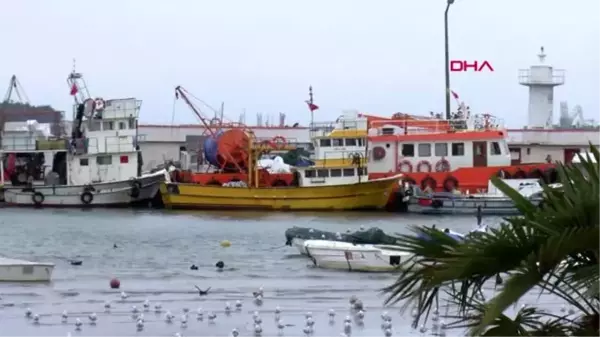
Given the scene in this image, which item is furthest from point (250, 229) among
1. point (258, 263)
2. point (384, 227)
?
point (258, 263)

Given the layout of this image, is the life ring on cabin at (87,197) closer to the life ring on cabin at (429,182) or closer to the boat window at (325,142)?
the boat window at (325,142)

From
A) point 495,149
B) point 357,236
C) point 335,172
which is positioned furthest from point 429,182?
point 357,236

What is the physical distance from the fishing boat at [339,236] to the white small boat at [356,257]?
346 mm

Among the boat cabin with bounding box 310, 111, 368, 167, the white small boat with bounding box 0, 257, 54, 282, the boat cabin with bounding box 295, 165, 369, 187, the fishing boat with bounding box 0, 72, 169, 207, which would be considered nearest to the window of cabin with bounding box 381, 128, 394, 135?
the boat cabin with bounding box 310, 111, 368, 167

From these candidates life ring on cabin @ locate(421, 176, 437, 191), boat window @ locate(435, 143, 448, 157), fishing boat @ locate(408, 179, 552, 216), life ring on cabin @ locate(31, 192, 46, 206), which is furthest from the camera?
life ring on cabin @ locate(31, 192, 46, 206)

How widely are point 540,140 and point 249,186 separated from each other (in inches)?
789

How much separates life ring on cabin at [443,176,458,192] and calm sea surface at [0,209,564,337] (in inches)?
105

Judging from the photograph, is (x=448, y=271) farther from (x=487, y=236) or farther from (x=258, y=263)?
(x=258, y=263)

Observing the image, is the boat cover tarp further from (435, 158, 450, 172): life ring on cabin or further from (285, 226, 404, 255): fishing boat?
(435, 158, 450, 172): life ring on cabin

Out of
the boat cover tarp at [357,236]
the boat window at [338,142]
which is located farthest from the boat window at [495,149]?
the boat cover tarp at [357,236]

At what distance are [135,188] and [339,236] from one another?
2557 centimetres

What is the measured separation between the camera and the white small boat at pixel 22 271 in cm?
2823

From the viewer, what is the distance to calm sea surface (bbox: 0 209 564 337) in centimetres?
2264

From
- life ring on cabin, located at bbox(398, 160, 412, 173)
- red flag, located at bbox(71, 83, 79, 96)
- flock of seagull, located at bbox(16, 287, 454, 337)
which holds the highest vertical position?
red flag, located at bbox(71, 83, 79, 96)
